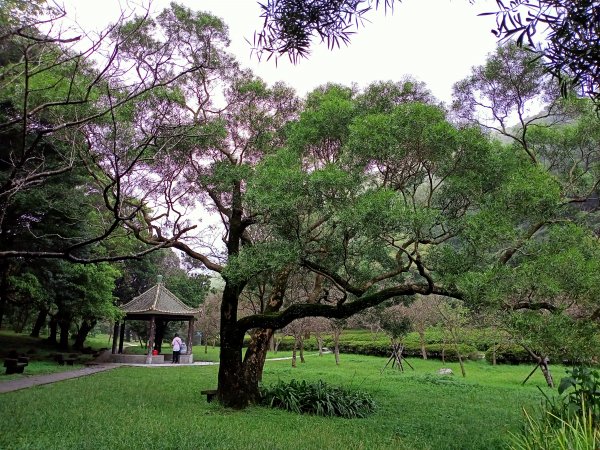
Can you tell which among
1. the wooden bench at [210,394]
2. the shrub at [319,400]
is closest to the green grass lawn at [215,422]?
the wooden bench at [210,394]

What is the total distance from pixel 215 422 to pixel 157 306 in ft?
53.9

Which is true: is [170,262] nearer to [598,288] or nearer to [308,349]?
[308,349]

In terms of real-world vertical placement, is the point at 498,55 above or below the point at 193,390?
above

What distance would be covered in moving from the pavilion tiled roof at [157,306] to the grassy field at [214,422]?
1026 cm

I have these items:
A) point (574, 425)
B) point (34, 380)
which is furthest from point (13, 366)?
point (574, 425)

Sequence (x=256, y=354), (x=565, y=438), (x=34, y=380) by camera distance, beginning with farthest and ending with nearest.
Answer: (x=34, y=380)
(x=256, y=354)
(x=565, y=438)

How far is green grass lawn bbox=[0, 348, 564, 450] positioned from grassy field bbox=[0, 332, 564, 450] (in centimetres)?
1

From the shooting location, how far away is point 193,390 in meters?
10.9

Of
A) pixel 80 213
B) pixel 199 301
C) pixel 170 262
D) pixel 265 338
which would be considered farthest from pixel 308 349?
pixel 265 338

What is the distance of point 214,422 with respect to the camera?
6879 mm

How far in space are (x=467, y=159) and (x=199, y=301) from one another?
30083mm

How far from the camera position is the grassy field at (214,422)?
5504mm

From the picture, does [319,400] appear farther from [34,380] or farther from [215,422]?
[34,380]

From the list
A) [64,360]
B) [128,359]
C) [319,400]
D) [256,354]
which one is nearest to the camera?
[319,400]
